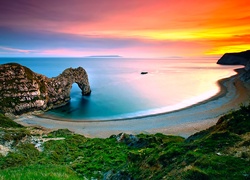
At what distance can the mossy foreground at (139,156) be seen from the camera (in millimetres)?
8117

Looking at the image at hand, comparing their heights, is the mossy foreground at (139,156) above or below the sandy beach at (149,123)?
above

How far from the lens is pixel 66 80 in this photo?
72.8 meters

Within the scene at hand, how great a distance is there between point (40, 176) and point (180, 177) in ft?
20.2

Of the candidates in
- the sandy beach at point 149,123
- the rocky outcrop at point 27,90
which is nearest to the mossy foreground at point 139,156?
the sandy beach at point 149,123

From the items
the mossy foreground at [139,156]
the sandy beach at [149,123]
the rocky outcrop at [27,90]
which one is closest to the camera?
the mossy foreground at [139,156]

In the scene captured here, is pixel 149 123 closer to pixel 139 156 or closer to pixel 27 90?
pixel 139 156

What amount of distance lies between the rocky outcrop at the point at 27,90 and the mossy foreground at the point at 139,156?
32917 millimetres

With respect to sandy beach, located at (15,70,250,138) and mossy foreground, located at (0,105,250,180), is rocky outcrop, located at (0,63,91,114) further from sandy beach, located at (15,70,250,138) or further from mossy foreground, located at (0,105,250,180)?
mossy foreground, located at (0,105,250,180)

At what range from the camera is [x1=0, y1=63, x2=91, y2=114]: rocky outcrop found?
54719 mm

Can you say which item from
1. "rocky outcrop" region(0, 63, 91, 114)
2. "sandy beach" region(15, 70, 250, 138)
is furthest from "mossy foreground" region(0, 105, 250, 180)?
"rocky outcrop" region(0, 63, 91, 114)

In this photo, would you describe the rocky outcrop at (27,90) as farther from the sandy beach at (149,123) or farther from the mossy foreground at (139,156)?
the mossy foreground at (139,156)

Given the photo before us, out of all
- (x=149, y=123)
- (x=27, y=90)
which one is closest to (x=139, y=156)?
(x=149, y=123)

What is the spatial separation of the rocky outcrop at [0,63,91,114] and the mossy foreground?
32917 millimetres

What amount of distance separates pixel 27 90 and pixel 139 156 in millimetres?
54904
